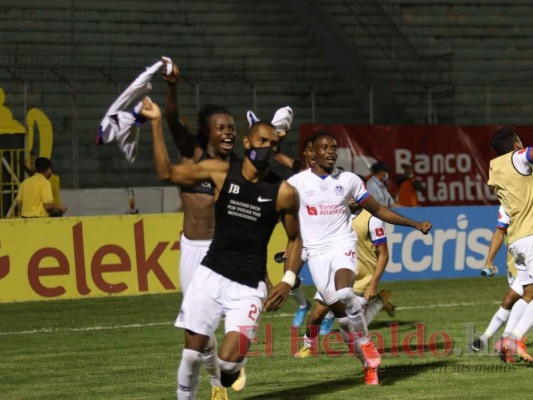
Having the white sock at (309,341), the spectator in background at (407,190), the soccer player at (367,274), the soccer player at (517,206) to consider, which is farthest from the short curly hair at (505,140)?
the spectator in background at (407,190)

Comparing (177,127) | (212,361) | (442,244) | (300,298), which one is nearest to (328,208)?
(177,127)

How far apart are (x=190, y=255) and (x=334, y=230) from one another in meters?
2.15

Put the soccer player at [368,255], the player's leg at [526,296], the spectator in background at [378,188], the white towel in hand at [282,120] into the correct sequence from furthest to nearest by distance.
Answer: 1. the spectator in background at [378,188]
2. the soccer player at [368,255]
3. the player's leg at [526,296]
4. the white towel in hand at [282,120]

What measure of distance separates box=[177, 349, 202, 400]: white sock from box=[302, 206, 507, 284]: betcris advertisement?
1367 centimetres

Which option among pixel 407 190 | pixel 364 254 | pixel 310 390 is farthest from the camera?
pixel 407 190

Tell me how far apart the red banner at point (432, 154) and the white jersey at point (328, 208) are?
14316mm

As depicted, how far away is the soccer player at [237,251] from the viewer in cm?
986

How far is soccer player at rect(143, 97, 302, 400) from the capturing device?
986 centimetres

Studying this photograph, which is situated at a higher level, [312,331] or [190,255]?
[190,255]

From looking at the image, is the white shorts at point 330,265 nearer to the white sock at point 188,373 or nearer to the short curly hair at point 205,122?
the short curly hair at point 205,122

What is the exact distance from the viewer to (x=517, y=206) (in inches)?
516

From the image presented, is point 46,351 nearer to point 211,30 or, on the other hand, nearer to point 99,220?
point 99,220

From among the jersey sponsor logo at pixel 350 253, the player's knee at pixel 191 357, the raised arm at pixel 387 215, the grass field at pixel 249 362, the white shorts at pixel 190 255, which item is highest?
the raised arm at pixel 387 215

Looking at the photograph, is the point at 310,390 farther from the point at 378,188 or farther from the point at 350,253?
the point at 378,188
